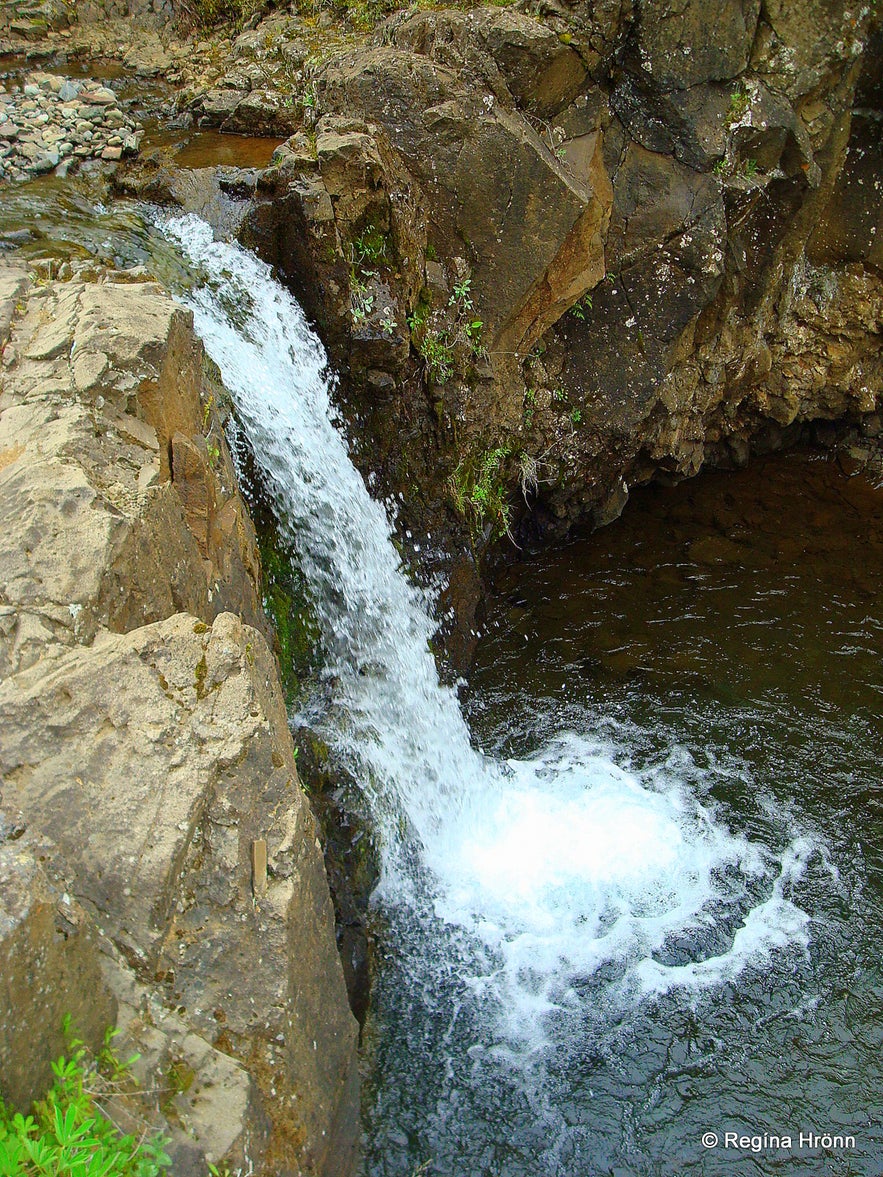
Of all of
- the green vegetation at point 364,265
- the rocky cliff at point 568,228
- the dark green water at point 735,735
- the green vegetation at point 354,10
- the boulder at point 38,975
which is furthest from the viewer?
the green vegetation at point 354,10

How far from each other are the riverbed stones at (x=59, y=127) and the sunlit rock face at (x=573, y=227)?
2375 mm

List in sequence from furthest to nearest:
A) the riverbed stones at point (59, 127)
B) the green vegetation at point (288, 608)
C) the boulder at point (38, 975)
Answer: the riverbed stones at point (59, 127), the green vegetation at point (288, 608), the boulder at point (38, 975)

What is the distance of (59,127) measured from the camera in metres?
8.15

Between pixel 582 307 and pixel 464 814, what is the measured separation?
4785 millimetres

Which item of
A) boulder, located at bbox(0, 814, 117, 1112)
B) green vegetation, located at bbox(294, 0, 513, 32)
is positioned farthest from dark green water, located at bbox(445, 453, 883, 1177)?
green vegetation, located at bbox(294, 0, 513, 32)

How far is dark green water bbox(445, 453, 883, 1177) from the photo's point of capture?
4684 mm

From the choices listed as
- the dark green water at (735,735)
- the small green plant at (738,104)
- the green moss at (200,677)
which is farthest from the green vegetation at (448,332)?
the green moss at (200,677)

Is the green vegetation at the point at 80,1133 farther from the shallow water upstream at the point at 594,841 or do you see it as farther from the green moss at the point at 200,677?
the shallow water upstream at the point at 594,841

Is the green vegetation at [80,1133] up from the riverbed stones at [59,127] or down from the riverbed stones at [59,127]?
down

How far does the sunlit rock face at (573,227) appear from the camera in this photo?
22.0 ft

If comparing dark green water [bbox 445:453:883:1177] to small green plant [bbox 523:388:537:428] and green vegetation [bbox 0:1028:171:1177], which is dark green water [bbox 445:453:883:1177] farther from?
green vegetation [bbox 0:1028:171:1177]

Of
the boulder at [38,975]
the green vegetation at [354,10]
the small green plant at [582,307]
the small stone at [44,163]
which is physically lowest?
the boulder at [38,975]

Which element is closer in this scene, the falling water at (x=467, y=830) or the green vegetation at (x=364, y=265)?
the falling water at (x=467, y=830)

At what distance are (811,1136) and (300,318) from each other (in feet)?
19.8
